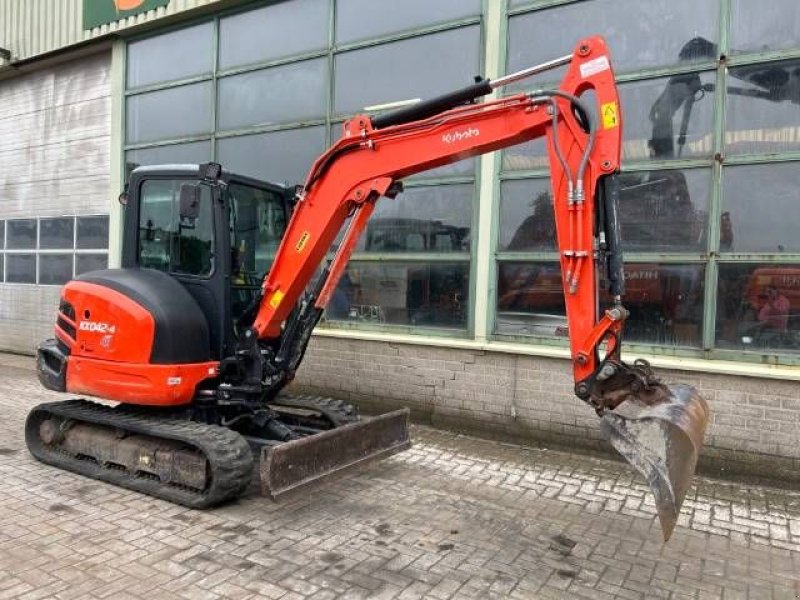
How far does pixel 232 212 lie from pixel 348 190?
104 centimetres

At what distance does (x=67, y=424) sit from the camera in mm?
5637

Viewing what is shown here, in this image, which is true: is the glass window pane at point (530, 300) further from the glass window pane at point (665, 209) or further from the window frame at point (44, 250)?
the window frame at point (44, 250)

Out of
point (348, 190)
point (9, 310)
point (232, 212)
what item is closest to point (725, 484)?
point (348, 190)

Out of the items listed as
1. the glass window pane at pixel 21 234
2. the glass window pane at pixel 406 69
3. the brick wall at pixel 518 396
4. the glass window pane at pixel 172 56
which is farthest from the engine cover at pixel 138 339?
the glass window pane at pixel 21 234

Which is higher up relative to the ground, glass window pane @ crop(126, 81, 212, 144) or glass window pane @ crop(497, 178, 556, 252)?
glass window pane @ crop(126, 81, 212, 144)

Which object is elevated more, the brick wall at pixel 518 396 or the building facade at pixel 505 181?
the building facade at pixel 505 181

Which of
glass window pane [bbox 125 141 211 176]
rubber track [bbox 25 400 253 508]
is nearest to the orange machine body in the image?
rubber track [bbox 25 400 253 508]

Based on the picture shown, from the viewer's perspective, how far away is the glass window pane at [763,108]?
18.6 feet

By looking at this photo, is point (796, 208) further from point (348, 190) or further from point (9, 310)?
point (9, 310)

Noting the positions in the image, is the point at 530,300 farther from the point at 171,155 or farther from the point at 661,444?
the point at 171,155

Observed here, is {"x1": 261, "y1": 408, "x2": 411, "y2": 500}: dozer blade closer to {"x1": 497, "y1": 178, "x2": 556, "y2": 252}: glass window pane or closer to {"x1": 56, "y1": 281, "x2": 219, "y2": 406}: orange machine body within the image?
{"x1": 56, "y1": 281, "x2": 219, "y2": 406}: orange machine body

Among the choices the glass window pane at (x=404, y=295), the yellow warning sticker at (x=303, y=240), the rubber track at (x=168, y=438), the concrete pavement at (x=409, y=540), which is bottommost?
the concrete pavement at (x=409, y=540)

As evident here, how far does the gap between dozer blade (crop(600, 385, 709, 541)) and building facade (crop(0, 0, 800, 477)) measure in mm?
2635

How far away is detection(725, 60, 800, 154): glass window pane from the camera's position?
5.68 m
